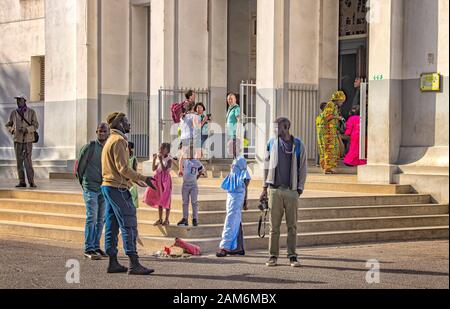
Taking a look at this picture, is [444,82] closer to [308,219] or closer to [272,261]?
[308,219]

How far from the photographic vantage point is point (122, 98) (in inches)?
966

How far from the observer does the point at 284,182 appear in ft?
40.2

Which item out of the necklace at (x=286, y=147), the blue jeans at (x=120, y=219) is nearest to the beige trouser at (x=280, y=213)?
the necklace at (x=286, y=147)

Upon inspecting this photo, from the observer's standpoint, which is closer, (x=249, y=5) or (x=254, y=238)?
(x=254, y=238)

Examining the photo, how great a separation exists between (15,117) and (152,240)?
254 inches

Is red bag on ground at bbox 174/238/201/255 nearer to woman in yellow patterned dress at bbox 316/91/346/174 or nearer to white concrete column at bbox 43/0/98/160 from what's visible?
woman in yellow patterned dress at bbox 316/91/346/174

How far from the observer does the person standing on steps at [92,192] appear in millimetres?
13227

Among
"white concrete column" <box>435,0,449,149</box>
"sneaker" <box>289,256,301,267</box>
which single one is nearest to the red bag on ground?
"sneaker" <box>289,256,301,267</box>

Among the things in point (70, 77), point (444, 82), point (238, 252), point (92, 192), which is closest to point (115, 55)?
point (70, 77)
